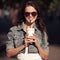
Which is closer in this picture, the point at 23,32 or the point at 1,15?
the point at 23,32

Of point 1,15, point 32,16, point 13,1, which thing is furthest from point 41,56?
point 1,15

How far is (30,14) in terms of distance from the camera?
4266mm

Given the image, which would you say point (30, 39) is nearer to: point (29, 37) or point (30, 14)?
point (29, 37)

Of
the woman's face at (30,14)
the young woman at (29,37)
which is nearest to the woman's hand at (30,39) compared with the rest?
the young woman at (29,37)

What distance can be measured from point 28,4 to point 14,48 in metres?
0.56

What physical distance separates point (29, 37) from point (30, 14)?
331mm

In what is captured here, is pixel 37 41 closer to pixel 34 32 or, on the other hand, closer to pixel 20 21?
pixel 34 32

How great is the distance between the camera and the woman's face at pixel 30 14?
4242 mm

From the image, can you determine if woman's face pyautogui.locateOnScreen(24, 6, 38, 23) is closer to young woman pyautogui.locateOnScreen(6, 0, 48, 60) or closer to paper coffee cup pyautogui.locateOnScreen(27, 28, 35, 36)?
young woman pyautogui.locateOnScreen(6, 0, 48, 60)

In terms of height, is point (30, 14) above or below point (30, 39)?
above

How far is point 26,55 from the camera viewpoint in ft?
13.6

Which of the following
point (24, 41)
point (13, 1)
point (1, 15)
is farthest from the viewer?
point (1, 15)

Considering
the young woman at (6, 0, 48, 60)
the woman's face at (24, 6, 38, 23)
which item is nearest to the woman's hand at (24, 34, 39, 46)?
the young woman at (6, 0, 48, 60)

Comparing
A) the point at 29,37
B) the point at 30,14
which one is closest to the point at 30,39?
the point at 29,37
